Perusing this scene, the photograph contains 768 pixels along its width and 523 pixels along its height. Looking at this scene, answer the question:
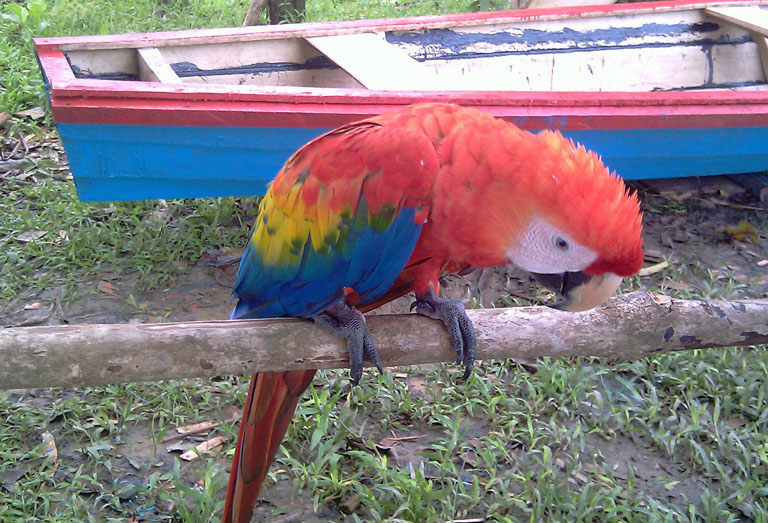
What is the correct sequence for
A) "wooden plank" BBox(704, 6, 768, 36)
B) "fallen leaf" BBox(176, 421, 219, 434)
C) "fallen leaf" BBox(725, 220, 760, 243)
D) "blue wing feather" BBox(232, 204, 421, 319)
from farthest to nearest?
"wooden plank" BBox(704, 6, 768, 36) → "fallen leaf" BBox(725, 220, 760, 243) → "fallen leaf" BBox(176, 421, 219, 434) → "blue wing feather" BBox(232, 204, 421, 319)

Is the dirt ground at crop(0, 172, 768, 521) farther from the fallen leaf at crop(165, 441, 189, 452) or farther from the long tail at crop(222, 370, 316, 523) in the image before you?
the long tail at crop(222, 370, 316, 523)

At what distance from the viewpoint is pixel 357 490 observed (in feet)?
7.50

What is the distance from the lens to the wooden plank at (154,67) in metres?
3.13

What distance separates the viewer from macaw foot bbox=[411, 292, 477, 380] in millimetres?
1746

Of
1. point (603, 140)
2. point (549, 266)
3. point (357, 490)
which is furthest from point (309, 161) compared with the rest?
point (603, 140)

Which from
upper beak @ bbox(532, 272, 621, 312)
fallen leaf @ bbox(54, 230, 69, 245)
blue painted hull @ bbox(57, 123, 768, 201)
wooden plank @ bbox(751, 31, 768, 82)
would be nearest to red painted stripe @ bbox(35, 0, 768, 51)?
wooden plank @ bbox(751, 31, 768, 82)

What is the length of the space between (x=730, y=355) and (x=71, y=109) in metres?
2.90

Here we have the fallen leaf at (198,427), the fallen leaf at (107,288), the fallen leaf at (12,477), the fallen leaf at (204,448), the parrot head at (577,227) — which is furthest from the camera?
the fallen leaf at (107,288)

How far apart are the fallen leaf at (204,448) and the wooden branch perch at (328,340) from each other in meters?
0.98

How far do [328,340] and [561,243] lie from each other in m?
0.62

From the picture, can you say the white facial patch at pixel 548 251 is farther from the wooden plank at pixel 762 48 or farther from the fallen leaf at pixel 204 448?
the wooden plank at pixel 762 48

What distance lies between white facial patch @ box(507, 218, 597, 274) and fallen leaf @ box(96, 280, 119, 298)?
2.24 metres

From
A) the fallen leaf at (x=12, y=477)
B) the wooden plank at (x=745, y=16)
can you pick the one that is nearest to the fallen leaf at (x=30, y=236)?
the fallen leaf at (x=12, y=477)

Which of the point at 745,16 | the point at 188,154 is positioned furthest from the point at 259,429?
the point at 745,16
